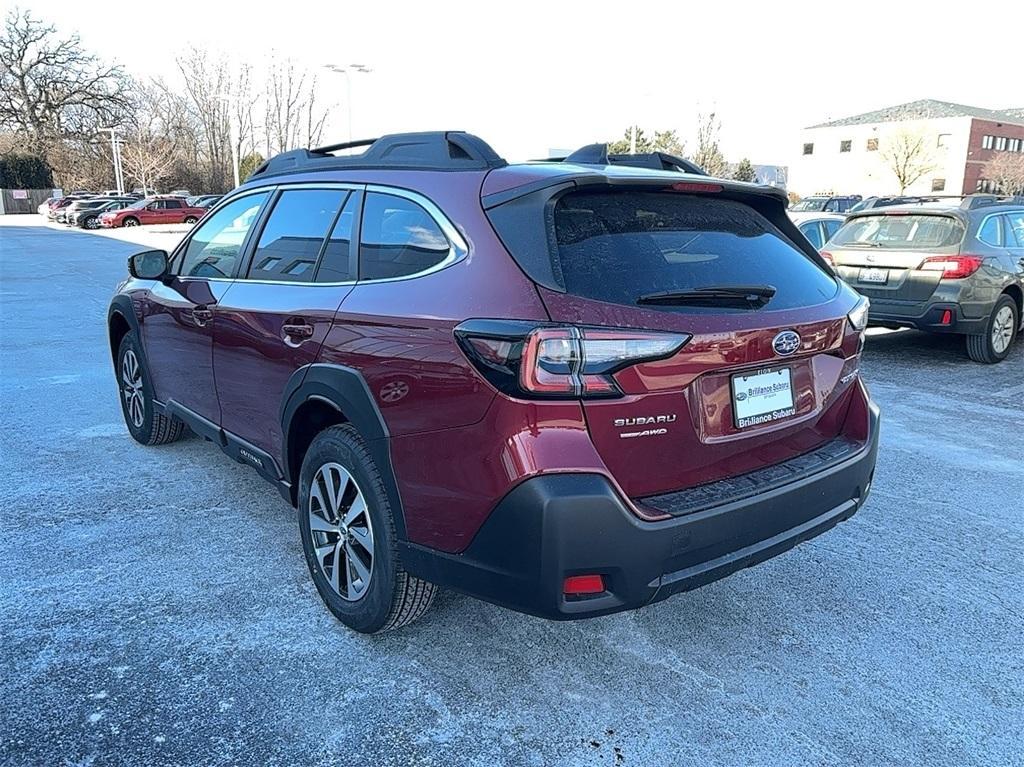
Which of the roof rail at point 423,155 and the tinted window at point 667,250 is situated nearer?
the tinted window at point 667,250

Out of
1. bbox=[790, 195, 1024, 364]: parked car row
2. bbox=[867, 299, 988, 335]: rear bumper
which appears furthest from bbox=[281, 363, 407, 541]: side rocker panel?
bbox=[867, 299, 988, 335]: rear bumper

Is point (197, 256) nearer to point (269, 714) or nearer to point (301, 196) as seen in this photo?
point (301, 196)

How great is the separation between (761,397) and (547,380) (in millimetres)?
818

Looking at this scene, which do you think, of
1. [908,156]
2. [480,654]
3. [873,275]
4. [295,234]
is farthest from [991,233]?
[908,156]

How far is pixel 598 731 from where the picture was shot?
2.44m

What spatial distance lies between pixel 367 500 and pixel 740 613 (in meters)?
1.58

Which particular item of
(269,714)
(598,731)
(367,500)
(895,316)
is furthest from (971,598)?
(895,316)

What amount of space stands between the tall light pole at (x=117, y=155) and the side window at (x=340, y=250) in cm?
5380

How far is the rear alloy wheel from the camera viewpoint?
25.6ft

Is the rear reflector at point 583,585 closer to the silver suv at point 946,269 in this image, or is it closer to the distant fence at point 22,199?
the silver suv at point 946,269

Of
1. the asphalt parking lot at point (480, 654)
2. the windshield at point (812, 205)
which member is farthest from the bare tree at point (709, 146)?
the asphalt parking lot at point (480, 654)

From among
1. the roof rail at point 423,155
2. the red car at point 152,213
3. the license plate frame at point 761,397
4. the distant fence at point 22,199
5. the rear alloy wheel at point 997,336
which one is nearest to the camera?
the license plate frame at point 761,397

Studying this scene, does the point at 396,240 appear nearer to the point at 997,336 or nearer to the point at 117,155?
the point at 997,336

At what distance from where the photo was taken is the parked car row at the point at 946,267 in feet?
24.8
